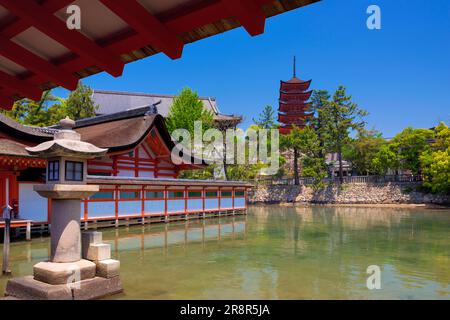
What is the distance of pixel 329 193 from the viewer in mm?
39344

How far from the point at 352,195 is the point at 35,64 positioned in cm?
3829

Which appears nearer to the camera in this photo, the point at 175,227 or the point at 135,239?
the point at 135,239

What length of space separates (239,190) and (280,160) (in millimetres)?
18269

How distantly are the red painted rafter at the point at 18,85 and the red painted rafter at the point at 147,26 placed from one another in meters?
2.30

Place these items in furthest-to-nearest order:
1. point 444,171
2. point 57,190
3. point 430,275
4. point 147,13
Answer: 1. point 444,171
2. point 430,275
3. point 57,190
4. point 147,13

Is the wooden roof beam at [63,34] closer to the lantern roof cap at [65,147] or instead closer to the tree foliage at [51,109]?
the lantern roof cap at [65,147]

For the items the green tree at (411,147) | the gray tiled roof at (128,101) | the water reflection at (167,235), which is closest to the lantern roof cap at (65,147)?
the water reflection at (167,235)

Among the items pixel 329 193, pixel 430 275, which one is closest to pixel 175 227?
pixel 430 275

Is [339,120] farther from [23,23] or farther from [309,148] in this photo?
[23,23]

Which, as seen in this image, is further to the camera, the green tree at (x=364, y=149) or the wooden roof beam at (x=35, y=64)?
the green tree at (x=364, y=149)

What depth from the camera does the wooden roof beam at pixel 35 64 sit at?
3846 millimetres

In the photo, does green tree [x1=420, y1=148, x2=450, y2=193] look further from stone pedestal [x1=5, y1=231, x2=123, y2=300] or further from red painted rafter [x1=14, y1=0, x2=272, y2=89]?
Result: red painted rafter [x1=14, y1=0, x2=272, y2=89]

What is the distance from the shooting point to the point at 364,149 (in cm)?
4119
